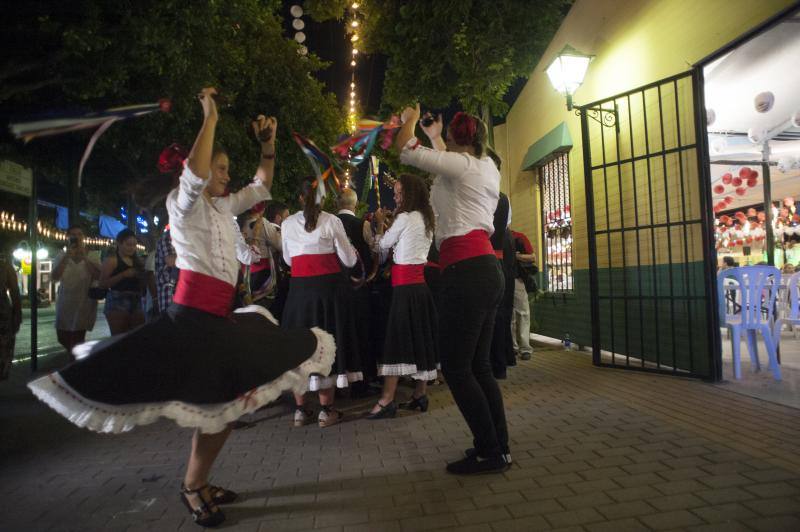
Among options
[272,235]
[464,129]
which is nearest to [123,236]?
[272,235]

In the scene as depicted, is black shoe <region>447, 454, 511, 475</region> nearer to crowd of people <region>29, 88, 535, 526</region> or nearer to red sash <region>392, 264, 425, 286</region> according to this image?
crowd of people <region>29, 88, 535, 526</region>

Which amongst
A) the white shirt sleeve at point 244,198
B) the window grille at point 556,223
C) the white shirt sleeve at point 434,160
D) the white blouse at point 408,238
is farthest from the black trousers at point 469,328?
the window grille at point 556,223

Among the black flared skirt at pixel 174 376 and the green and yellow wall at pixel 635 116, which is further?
the green and yellow wall at pixel 635 116

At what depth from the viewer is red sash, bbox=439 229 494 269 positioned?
3033mm

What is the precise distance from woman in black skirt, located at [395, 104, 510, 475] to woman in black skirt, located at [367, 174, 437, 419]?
1310 mm

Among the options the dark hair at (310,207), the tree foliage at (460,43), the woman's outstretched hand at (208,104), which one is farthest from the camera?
the tree foliage at (460,43)

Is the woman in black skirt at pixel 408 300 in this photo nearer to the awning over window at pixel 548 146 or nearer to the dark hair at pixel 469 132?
the dark hair at pixel 469 132

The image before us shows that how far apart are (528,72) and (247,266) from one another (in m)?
7.61

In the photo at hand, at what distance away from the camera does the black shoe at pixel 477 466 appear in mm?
3031

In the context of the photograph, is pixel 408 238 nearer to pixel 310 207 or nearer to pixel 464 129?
pixel 310 207

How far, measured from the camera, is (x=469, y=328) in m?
2.97

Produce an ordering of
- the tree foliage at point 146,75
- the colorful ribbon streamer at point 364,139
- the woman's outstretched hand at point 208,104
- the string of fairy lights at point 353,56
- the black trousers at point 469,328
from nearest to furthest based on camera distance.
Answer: the woman's outstretched hand at point 208,104, the black trousers at point 469,328, the colorful ribbon streamer at point 364,139, the string of fairy lights at point 353,56, the tree foliage at point 146,75

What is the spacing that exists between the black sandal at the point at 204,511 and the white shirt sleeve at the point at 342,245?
2234 mm

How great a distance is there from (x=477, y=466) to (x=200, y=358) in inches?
68.1
